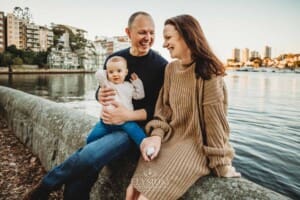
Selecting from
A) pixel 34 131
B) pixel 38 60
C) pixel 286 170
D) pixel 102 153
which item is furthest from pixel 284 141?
pixel 38 60

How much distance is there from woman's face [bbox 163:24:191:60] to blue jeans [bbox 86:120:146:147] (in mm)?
690

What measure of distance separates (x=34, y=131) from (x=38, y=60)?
348 feet

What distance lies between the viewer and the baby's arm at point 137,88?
8.41 feet

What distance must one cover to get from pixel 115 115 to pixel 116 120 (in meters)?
0.04

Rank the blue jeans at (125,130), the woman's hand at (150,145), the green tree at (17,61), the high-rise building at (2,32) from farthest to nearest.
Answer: the high-rise building at (2,32)
the green tree at (17,61)
the blue jeans at (125,130)
the woman's hand at (150,145)

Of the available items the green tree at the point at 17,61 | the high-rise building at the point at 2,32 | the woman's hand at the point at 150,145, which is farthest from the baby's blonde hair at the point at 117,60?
the high-rise building at the point at 2,32

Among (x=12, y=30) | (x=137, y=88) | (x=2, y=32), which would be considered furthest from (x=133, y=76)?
A: (x=12, y=30)

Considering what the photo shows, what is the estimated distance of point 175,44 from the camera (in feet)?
7.20

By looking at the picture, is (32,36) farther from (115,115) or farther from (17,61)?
(115,115)

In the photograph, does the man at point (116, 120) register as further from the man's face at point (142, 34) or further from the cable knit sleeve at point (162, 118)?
the cable knit sleeve at point (162, 118)

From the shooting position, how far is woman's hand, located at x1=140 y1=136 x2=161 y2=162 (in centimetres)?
195

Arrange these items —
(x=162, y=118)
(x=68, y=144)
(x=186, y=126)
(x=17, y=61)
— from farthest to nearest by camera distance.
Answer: (x=17, y=61) → (x=68, y=144) → (x=162, y=118) → (x=186, y=126)

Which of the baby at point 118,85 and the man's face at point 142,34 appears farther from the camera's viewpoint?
the man's face at point 142,34

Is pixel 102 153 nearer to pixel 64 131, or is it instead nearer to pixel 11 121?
pixel 64 131
